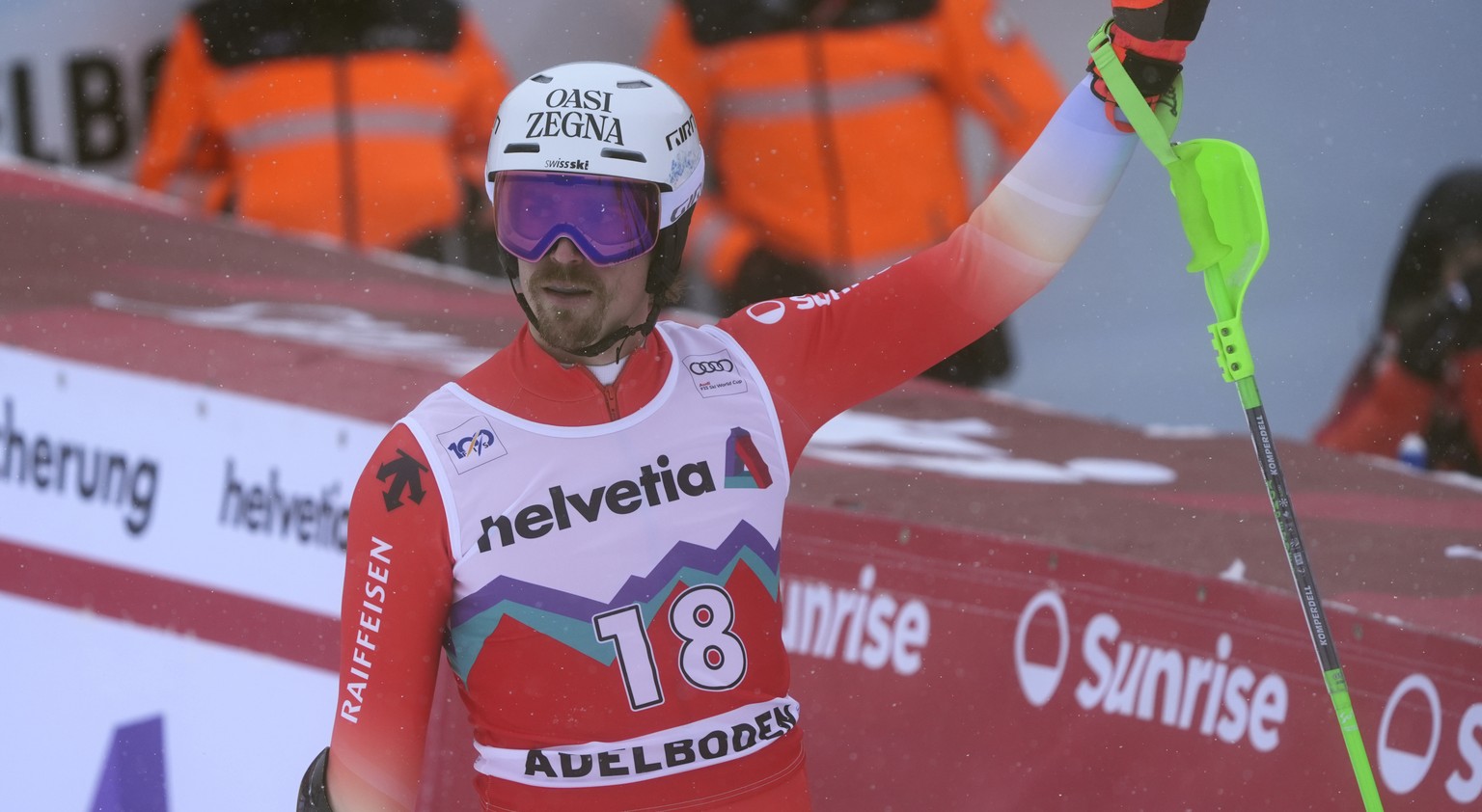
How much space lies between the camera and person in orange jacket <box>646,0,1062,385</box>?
238 inches

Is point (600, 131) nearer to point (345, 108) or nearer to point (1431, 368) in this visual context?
point (345, 108)

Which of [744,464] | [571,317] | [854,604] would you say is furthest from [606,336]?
[854,604]

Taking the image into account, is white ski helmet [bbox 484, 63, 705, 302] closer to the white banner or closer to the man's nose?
the man's nose

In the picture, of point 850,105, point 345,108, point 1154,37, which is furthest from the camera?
point 345,108

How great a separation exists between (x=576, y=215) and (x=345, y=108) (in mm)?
3868

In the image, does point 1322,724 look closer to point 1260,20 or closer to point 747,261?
point 747,261

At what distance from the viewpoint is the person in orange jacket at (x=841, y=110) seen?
604 centimetres

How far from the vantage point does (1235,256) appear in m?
2.71

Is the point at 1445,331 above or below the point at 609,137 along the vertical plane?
below

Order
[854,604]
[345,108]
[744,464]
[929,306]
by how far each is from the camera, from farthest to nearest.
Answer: [345,108] → [854,604] → [929,306] → [744,464]

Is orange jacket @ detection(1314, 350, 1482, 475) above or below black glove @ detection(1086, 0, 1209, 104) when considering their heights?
below

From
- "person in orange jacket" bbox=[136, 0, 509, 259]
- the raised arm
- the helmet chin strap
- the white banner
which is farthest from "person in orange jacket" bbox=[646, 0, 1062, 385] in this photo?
the helmet chin strap

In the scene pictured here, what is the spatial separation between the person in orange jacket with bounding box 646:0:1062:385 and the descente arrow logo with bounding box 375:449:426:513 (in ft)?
11.3

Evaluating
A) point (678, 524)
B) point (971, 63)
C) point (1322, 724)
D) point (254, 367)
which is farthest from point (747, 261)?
point (678, 524)
